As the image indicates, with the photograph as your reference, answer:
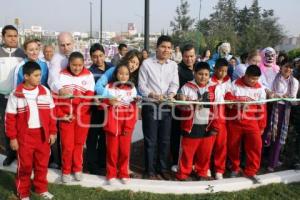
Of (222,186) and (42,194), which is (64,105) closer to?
(42,194)

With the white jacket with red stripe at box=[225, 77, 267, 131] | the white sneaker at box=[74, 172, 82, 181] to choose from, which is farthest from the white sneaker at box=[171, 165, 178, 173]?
the white sneaker at box=[74, 172, 82, 181]

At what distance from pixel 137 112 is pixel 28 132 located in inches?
55.0

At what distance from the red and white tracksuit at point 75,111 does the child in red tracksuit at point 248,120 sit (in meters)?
1.83

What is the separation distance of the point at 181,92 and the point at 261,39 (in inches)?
1441

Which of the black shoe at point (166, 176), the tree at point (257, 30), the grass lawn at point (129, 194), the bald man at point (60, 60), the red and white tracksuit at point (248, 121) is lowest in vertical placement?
the grass lawn at point (129, 194)

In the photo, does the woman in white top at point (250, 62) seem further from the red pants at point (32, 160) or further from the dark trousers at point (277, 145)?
the red pants at point (32, 160)

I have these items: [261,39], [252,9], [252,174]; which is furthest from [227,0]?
[252,174]

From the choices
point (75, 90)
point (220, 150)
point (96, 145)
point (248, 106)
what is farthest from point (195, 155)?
point (75, 90)

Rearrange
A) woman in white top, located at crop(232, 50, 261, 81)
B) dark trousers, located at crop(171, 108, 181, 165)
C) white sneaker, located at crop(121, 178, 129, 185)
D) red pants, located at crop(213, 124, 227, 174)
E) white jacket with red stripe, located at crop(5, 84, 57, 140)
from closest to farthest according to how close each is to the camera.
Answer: white jacket with red stripe, located at crop(5, 84, 57, 140)
white sneaker, located at crop(121, 178, 129, 185)
red pants, located at crop(213, 124, 227, 174)
dark trousers, located at crop(171, 108, 181, 165)
woman in white top, located at crop(232, 50, 261, 81)

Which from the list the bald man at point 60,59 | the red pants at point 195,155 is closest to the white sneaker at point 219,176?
the red pants at point 195,155

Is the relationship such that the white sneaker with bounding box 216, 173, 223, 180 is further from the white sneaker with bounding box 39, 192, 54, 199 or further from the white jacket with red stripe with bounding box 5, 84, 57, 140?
the white jacket with red stripe with bounding box 5, 84, 57, 140

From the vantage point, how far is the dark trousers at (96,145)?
194 inches

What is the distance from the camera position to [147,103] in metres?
4.79

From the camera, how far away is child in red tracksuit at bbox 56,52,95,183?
453 centimetres
